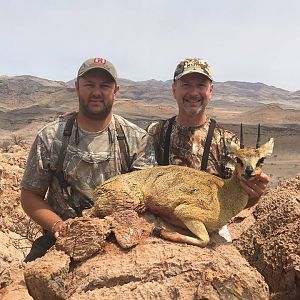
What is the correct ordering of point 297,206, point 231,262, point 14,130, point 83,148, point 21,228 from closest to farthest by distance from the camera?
1. point 231,262
2. point 83,148
3. point 297,206
4. point 21,228
5. point 14,130

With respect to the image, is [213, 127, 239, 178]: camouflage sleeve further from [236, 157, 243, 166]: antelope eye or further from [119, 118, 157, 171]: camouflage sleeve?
[236, 157, 243, 166]: antelope eye

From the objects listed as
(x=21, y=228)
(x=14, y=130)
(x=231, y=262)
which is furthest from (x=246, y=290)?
(x=14, y=130)

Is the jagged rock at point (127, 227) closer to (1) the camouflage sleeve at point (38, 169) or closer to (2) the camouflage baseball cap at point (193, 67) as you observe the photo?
(1) the camouflage sleeve at point (38, 169)

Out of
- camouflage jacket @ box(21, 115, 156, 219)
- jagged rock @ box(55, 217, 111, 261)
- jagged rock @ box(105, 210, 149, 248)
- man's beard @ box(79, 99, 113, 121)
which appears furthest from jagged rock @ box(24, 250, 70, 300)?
man's beard @ box(79, 99, 113, 121)

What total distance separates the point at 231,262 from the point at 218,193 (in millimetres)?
807

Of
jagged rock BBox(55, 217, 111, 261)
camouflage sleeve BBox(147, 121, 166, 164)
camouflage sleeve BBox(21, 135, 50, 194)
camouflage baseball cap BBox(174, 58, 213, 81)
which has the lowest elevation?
jagged rock BBox(55, 217, 111, 261)

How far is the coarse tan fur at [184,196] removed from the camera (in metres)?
4.84

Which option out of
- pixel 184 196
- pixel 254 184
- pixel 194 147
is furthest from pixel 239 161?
pixel 194 147

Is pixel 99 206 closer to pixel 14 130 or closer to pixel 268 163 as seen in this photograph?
pixel 268 163

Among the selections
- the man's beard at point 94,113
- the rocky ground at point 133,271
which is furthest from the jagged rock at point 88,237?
the man's beard at point 94,113

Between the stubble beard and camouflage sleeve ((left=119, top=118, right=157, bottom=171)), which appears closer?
camouflage sleeve ((left=119, top=118, right=157, bottom=171))

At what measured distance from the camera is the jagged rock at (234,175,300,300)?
5.84 meters

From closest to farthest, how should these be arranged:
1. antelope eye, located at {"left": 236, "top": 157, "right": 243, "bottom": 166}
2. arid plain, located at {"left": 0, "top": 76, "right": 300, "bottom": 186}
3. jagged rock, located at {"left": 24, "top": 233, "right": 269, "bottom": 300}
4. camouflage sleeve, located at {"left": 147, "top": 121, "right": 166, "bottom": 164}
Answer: jagged rock, located at {"left": 24, "top": 233, "right": 269, "bottom": 300}, antelope eye, located at {"left": 236, "top": 157, "right": 243, "bottom": 166}, camouflage sleeve, located at {"left": 147, "top": 121, "right": 166, "bottom": 164}, arid plain, located at {"left": 0, "top": 76, "right": 300, "bottom": 186}

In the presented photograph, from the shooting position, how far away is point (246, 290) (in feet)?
13.9
